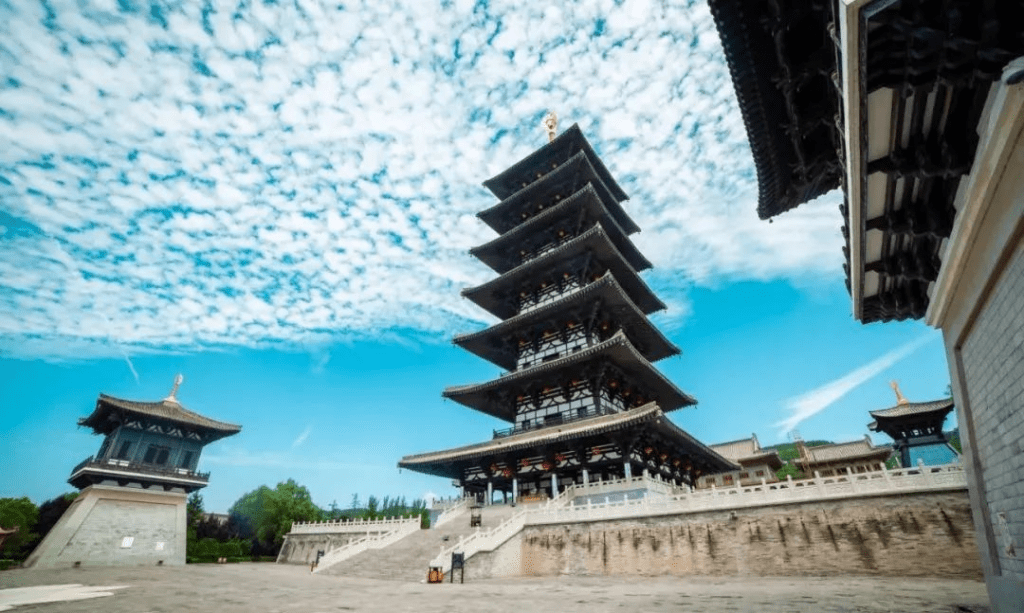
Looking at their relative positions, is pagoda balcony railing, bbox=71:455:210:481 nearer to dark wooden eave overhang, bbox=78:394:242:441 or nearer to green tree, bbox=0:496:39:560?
dark wooden eave overhang, bbox=78:394:242:441

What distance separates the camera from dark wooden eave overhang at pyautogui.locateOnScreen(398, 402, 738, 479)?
18812mm

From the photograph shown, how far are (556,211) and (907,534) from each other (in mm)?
22406

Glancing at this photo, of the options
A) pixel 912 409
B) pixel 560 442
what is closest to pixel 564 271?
pixel 560 442

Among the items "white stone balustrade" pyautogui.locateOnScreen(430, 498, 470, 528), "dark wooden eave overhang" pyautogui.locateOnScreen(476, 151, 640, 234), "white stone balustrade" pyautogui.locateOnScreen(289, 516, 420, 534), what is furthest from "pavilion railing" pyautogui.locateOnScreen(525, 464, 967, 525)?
"dark wooden eave overhang" pyautogui.locateOnScreen(476, 151, 640, 234)

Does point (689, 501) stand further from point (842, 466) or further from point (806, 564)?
point (842, 466)

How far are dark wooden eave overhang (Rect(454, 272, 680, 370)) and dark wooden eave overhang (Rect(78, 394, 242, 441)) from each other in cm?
2171

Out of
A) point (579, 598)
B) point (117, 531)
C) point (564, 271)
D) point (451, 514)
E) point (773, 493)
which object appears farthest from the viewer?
point (117, 531)

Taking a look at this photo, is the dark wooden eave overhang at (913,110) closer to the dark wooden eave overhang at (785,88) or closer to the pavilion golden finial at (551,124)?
the dark wooden eave overhang at (785,88)

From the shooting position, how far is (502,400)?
27047mm

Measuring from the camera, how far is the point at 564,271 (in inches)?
1116

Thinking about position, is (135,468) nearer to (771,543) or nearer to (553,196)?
(553,196)

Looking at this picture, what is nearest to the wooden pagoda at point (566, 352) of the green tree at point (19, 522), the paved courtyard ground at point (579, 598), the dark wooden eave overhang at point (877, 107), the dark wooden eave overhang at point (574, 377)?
the dark wooden eave overhang at point (574, 377)

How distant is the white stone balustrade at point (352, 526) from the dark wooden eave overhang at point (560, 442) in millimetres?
3032

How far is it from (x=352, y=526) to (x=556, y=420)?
537 inches
